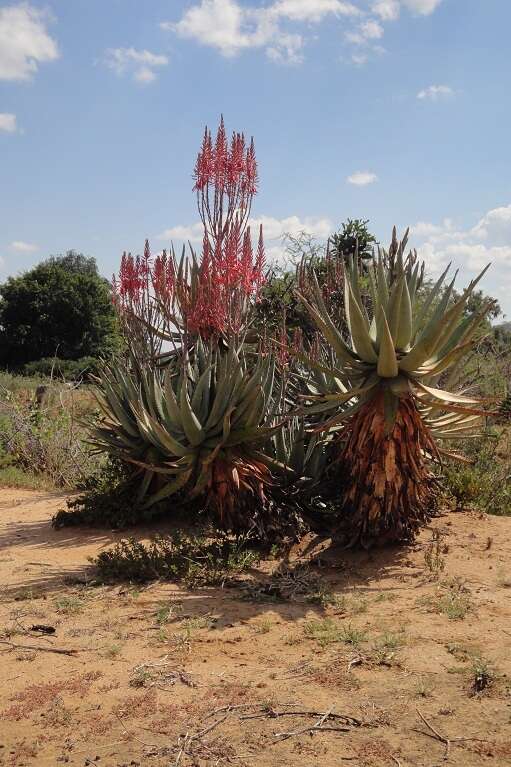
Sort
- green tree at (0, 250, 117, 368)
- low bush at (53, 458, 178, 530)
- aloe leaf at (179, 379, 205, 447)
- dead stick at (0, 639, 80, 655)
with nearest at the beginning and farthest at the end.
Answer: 1. dead stick at (0, 639, 80, 655)
2. aloe leaf at (179, 379, 205, 447)
3. low bush at (53, 458, 178, 530)
4. green tree at (0, 250, 117, 368)

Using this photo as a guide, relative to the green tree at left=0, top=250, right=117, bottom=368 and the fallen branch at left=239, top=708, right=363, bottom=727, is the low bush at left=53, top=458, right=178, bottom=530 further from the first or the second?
the green tree at left=0, top=250, right=117, bottom=368

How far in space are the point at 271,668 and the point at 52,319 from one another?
101ft

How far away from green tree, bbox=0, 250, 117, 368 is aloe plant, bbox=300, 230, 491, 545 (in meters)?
27.5

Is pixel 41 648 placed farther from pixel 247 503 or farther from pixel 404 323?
pixel 404 323

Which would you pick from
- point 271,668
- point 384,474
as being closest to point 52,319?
point 384,474

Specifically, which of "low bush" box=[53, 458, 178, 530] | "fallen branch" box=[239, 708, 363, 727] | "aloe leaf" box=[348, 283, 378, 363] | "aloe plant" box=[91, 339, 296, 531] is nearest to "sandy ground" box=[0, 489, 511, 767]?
"fallen branch" box=[239, 708, 363, 727]

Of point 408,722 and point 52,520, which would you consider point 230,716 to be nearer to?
point 408,722

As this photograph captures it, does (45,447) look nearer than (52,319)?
Yes

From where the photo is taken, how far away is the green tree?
32406mm

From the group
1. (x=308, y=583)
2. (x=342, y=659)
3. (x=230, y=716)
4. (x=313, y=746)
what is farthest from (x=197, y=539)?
(x=313, y=746)

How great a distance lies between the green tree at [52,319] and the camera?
106 feet

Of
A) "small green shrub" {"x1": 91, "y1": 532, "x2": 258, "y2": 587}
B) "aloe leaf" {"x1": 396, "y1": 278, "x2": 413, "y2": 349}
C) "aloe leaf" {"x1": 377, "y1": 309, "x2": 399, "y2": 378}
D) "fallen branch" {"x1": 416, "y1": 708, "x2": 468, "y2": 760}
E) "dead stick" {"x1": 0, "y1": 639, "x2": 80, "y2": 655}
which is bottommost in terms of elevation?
"fallen branch" {"x1": 416, "y1": 708, "x2": 468, "y2": 760}

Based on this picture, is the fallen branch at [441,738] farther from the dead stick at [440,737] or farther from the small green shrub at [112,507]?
the small green shrub at [112,507]

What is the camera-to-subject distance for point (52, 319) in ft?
107
